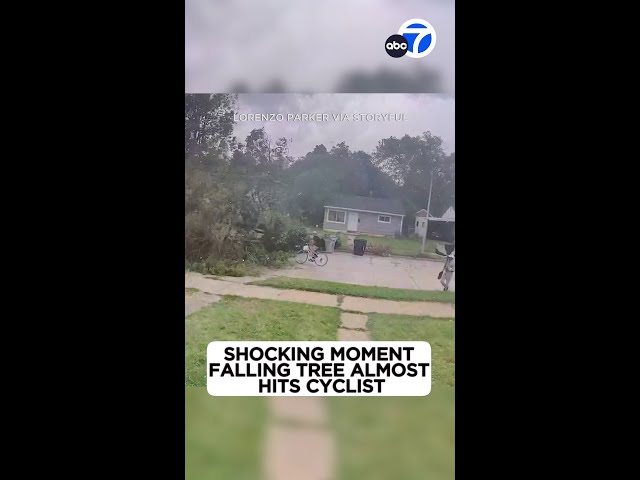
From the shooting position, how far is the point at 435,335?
259 centimetres

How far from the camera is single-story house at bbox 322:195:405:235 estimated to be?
2.62m

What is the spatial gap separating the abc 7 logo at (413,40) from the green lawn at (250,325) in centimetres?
131

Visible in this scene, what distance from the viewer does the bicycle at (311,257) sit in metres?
2.64

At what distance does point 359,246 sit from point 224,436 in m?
1.15

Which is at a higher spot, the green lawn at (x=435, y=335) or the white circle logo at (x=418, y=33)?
the white circle logo at (x=418, y=33)

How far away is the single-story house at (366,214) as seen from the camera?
103 inches

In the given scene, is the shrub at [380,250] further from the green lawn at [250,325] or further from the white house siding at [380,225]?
the green lawn at [250,325]

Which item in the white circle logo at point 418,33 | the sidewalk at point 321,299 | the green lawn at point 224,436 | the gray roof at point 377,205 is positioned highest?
the white circle logo at point 418,33

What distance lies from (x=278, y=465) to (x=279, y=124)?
1678 mm

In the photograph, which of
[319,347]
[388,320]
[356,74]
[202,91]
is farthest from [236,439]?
[356,74]

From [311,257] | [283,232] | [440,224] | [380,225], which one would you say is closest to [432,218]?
[440,224]

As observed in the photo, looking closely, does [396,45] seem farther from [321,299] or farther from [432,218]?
[321,299]

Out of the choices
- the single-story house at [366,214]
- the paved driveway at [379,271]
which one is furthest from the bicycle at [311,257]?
the single-story house at [366,214]
